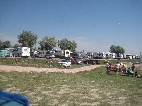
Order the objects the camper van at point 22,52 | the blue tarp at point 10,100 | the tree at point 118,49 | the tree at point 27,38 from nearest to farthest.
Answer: the blue tarp at point 10,100
the camper van at point 22,52
the tree at point 27,38
the tree at point 118,49

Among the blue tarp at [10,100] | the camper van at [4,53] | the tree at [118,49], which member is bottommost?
the blue tarp at [10,100]

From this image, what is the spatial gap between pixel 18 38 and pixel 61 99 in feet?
321

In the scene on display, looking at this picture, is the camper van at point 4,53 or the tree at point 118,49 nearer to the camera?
the camper van at point 4,53

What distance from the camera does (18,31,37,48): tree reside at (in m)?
98.2

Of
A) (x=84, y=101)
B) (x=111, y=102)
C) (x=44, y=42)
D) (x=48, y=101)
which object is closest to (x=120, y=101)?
(x=111, y=102)

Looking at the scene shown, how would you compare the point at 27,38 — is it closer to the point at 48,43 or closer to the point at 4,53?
the point at 48,43

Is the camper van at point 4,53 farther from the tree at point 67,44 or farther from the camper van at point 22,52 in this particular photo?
the tree at point 67,44

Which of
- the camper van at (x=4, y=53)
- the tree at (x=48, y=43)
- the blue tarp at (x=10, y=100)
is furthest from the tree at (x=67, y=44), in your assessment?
the blue tarp at (x=10, y=100)

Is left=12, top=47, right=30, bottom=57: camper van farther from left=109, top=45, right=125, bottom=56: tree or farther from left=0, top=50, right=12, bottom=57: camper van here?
left=109, top=45, right=125, bottom=56: tree

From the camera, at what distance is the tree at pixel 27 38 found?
322 feet

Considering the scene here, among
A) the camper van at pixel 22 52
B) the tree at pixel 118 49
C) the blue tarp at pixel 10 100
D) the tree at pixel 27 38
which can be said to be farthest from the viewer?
the tree at pixel 118 49

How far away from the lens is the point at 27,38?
322 ft

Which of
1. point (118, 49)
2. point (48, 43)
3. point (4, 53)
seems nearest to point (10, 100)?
point (4, 53)

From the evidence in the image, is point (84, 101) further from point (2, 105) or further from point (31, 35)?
point (31, 35)
